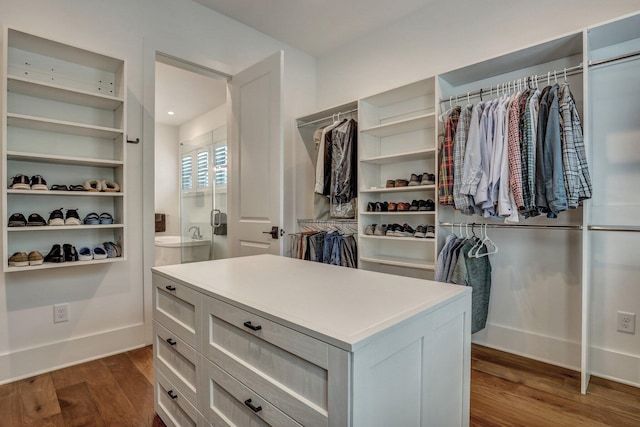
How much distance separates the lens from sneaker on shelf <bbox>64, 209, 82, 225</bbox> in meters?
2.07

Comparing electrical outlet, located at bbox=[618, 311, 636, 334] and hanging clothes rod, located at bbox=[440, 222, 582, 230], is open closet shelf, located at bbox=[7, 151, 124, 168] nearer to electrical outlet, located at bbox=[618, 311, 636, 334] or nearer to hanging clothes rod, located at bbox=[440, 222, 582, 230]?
hanging clothes rod, located at bbox=[440, 222, 582, 230]

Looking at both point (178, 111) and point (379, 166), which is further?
point (178, 111)

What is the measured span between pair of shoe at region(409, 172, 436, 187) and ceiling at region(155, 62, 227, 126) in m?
2.35

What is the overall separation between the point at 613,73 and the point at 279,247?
2.42 metres

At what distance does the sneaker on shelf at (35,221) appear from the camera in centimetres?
195

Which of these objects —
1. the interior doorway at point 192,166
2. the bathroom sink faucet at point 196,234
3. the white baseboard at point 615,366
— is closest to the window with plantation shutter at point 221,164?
the interior doorway at point 192,166

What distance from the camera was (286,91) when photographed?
138 inches

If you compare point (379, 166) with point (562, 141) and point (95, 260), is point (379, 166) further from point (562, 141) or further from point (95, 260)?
point (95, 260)

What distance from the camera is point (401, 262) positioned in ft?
8.65

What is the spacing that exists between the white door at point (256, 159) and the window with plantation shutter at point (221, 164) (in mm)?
756

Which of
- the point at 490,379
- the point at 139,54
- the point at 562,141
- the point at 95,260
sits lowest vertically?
the point at 490,379

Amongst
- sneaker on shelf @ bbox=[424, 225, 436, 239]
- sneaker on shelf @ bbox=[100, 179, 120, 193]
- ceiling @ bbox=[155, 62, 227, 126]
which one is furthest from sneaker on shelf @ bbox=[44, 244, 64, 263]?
sneaker on shelf @ bbox=[424, 225, 436, 239]

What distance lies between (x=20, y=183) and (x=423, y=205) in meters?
2.64

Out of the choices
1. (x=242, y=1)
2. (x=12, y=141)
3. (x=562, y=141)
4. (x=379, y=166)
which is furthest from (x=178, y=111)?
(x=562, y=141)
